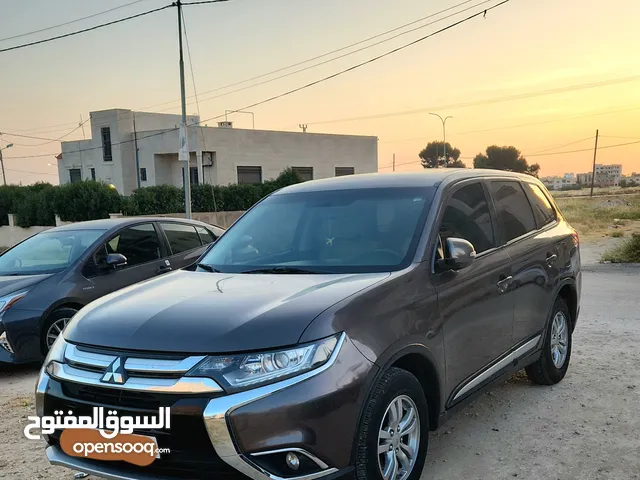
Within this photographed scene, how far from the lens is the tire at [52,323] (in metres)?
6.14

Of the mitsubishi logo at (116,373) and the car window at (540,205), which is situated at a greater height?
the car window at (540,205)

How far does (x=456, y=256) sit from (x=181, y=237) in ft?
17.0

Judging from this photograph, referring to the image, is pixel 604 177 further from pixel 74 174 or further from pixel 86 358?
pixel 86 358

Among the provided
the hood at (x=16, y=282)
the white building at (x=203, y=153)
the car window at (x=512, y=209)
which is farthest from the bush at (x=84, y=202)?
the car window at (x=512, y=209)

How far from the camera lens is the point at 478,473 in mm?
3559

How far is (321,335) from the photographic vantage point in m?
2.64

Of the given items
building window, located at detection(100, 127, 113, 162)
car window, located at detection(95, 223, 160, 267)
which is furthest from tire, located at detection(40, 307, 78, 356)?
building window, located at detection(100, 127, 113, 162)

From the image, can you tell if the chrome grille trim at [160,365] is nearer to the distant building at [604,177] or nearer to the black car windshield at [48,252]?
the black car windshield at [48,252]

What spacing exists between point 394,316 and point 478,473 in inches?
→ 50.9

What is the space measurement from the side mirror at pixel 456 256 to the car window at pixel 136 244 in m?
4.83

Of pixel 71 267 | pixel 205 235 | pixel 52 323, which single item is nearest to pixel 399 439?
pixel 52 323

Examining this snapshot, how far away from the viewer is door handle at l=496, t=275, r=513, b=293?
13.4 feet

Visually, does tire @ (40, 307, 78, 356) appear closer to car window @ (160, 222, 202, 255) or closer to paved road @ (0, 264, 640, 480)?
paved road @ (0, 264, 640, 480)

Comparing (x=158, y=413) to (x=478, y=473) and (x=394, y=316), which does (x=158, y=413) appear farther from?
(x=478, y=473)
